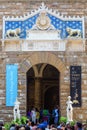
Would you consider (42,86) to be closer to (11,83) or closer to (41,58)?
(41,58)

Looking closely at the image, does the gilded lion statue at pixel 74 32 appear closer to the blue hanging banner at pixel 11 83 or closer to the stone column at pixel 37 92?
the blue hanging banner at pixel 11 83

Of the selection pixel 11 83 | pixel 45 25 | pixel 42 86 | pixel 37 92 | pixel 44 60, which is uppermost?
pixel 45 25

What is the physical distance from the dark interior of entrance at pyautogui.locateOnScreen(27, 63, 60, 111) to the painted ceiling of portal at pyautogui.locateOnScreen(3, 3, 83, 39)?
4888 mm

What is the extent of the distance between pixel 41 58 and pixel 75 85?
187cm

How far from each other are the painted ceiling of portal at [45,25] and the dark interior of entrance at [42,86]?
489cm

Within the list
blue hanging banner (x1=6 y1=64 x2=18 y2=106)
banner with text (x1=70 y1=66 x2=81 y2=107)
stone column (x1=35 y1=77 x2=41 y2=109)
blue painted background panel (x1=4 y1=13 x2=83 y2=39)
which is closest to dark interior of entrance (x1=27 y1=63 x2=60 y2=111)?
stone column (x1=35 y1=77 x2=41 y2=109)

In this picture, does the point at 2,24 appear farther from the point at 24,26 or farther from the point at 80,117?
the point at 80,117

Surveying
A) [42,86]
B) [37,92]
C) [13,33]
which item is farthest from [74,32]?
[42,86]

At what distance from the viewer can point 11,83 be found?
17.5 meters

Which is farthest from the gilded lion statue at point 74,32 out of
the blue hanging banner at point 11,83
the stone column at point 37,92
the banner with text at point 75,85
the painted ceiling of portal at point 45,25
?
the stone column at point 37,92

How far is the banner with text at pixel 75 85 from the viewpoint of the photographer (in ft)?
56.9

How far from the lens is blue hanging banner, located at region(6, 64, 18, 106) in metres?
17.4

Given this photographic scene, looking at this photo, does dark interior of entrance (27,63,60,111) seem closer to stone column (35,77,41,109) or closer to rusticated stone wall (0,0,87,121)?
stone column (35,77,41,109)

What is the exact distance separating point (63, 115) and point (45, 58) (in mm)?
2553
